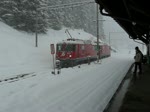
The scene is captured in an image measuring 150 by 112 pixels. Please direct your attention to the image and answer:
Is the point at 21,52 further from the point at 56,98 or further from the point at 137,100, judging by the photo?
the point at 137,100

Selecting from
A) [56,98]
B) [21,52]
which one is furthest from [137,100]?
[21,52]

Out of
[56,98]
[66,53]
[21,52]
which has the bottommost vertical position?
[56,98]

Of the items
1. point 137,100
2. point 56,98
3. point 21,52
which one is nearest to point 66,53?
point 21,52

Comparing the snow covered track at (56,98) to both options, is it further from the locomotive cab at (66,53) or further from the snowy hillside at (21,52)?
the locomotive cab at (66,53)

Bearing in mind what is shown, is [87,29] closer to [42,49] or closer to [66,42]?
[42,49]

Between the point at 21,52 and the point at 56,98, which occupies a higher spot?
the point at 21,52

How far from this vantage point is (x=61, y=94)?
14.0 metres

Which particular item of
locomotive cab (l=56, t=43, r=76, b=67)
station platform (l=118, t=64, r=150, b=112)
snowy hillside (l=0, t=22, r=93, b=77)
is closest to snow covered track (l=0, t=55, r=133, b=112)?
station platform (l=118, t=64, r=150, b=112)

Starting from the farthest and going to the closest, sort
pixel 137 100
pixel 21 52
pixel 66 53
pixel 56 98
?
pixel 21 52 → pixel 66 53 → pixel 56 98 → pixel 137 100

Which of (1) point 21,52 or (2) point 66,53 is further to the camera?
(1) point 21,52

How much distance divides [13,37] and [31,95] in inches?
1288

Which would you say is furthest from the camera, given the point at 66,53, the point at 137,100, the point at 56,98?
the point at 66,53

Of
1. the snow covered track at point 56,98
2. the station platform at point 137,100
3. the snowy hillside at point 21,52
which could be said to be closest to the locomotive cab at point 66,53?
the snowy hillside at point 21,52

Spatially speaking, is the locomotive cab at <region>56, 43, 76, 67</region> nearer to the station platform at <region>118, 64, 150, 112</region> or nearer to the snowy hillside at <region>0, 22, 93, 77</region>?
the snowy hillside at <region>0, 22, 93, 77</region>
